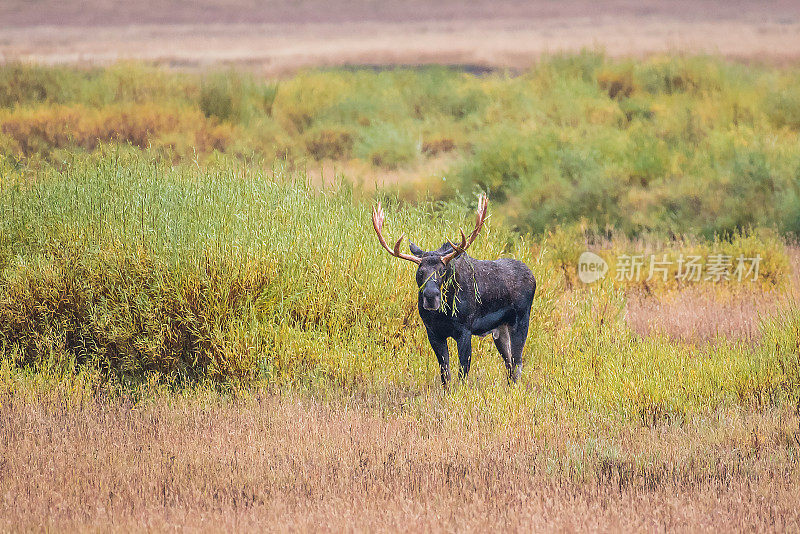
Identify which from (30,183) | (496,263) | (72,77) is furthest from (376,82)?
(496,263)

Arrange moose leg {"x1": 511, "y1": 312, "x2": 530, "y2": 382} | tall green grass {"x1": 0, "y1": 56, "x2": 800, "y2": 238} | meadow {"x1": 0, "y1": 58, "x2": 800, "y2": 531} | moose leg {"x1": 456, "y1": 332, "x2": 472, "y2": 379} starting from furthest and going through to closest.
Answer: tall green grass {"x1": 0, "y1": 56, "x2": 800, "y2": 238}, moose leg {"x1": 511, "y1": 312, "x2": 530, "y2": 382}, moose leg {"x1": 456, "y1": 332, "x2": 472, "y2": 379}, meadow {"x1": 0, "y1": 58, "x2": 800, "y2": 531}

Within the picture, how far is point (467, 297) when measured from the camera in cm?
626

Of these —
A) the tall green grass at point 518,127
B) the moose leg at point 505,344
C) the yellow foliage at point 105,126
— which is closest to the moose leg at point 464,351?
the moose leg at point 505,344

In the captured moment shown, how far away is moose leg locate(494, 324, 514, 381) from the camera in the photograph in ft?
23.0

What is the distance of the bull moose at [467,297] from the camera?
19.4 feet

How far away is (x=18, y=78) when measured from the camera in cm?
2561

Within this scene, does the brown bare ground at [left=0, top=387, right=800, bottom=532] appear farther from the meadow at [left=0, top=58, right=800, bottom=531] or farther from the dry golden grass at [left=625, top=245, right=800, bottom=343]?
the dry golden grass at [left=625, top=245, right=800, bottom=343]

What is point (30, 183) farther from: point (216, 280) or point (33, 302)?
point (216, 280)

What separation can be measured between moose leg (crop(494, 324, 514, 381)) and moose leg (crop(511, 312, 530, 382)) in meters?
0.03

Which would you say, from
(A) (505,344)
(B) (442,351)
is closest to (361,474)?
(B) (442,351)

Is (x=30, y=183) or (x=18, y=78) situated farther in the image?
(x=18, y=78)

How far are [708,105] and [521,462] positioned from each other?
20700 mm

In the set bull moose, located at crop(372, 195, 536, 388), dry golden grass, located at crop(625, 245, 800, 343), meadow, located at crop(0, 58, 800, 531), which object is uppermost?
bull moose, located at crop(372, 195, 536, 388)

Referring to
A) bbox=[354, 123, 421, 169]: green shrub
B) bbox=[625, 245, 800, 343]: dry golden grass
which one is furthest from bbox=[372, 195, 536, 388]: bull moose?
bbox=[354, 123, 421, 169]: green shrub
